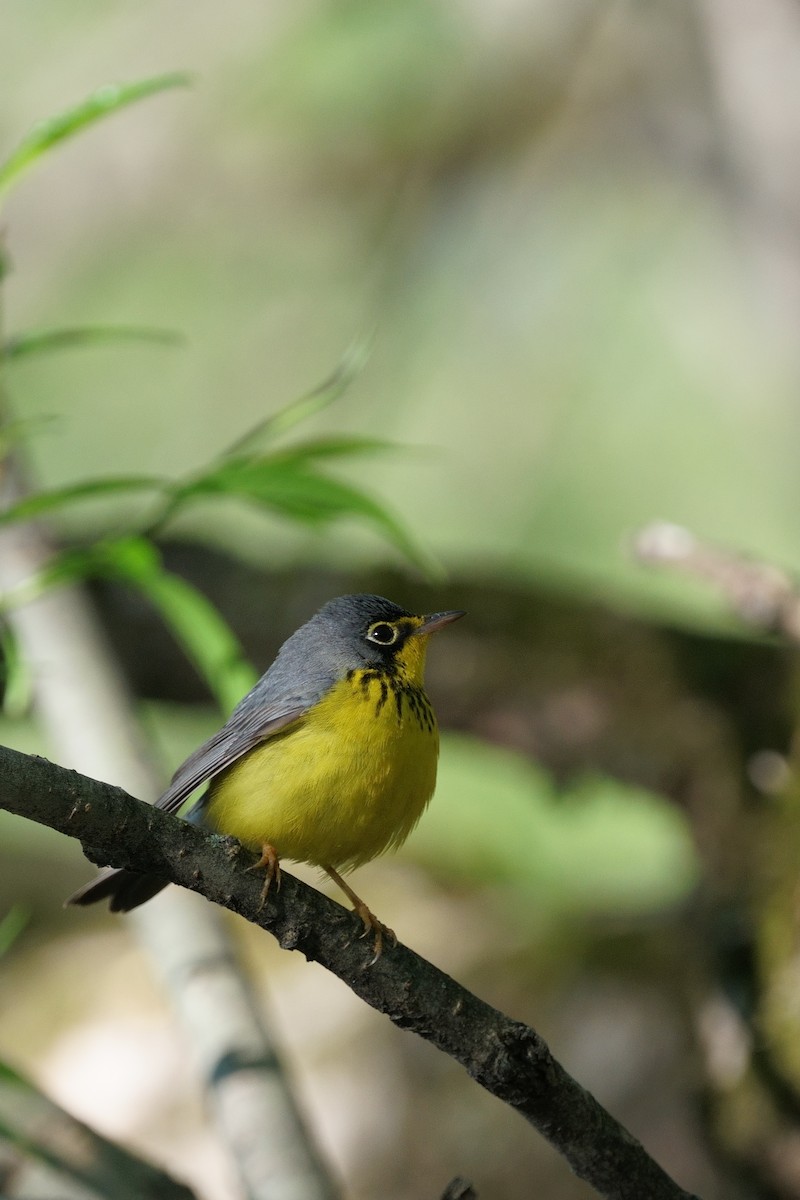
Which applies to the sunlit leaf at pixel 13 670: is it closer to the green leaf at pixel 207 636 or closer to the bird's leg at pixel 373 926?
the green leaf at pixel 207 636

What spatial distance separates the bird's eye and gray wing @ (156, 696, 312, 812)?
0.40m

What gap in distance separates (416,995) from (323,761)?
0.93 m

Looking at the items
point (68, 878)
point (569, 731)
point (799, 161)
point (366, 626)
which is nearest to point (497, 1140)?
point (569, 731)

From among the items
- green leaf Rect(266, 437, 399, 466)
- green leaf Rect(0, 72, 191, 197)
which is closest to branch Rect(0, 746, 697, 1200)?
green leaf Rect(266, 437, 399, 466)

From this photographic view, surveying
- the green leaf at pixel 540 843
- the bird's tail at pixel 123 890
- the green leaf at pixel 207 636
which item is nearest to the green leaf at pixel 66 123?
the green leaf at pixel 207 636

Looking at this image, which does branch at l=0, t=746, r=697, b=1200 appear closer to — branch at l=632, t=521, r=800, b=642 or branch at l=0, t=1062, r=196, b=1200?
branch at l=0, t=1062, r=196, b=1200

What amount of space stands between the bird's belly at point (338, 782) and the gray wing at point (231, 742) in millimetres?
51

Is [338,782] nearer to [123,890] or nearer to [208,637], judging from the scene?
[123,890]

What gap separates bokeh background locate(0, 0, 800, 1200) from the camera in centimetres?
598

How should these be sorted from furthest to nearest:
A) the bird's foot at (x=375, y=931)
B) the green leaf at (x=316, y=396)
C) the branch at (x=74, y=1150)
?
the green leaf at (x=316, y=396)
the branch at (x=74, y=1150)
the bird's foot at (x=375, y=931)

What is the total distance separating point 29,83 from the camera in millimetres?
10516

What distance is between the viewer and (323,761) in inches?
139

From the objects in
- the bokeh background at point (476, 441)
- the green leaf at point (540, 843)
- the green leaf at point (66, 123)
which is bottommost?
the green leaf at point (540, 843)

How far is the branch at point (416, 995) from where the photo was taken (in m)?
2.45
